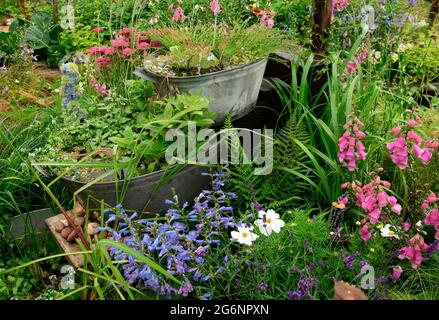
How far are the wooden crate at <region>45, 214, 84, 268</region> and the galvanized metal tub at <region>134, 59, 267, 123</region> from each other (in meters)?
0.91

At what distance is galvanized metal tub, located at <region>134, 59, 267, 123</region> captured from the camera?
274 cm

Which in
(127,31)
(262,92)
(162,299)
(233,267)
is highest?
(127,31)

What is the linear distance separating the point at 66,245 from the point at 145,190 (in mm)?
509

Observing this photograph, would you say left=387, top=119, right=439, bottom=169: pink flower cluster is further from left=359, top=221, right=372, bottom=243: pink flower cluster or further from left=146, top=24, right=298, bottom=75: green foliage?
left=146, top=24, right=298, bottom=75: green foliage

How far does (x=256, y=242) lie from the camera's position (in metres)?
2.29

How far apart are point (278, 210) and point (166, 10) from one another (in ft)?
8.97

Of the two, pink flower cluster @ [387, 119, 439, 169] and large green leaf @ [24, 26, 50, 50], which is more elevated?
pink flower cluster @ [387, 119, 439, 169]

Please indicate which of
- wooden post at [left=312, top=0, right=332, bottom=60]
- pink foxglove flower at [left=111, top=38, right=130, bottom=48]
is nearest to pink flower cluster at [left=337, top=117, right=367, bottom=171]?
wooden post at [left=312, top=0, right=332, bottom=60]

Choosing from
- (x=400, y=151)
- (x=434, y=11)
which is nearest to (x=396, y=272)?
(x=400, y=151)

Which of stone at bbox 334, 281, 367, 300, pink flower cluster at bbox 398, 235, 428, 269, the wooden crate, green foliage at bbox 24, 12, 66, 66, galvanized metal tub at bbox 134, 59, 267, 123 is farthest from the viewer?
green foliage at bbox 24, 12, 66, 66

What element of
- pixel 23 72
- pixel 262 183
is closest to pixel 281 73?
pixel 262 183

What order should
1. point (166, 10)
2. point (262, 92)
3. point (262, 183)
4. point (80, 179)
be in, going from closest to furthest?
1. point (80, 179)
2. point (262, 183)
3. point (262, 92)
4. point (166, 10)

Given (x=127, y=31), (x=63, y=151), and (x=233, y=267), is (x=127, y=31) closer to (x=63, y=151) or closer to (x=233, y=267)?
(x=63, y=151)

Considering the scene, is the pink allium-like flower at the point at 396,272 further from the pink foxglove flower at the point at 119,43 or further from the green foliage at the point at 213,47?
the pink foxglove flower at the point at 119,43
